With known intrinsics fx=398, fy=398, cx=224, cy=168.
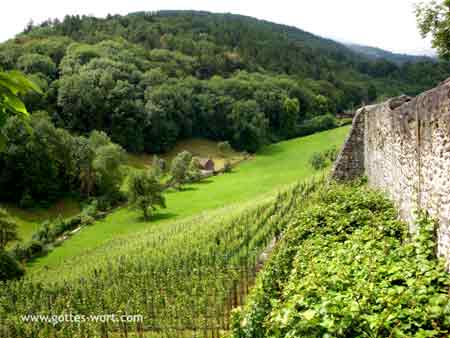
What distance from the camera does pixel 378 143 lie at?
39.4 feet

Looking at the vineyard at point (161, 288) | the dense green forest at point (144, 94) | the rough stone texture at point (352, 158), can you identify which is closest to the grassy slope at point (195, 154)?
the dense green forest at point (144, 94)

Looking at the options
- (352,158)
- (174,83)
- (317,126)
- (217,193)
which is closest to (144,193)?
(217,193)

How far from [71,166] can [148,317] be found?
38.3 meters

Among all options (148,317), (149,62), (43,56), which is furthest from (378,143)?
(149,62)

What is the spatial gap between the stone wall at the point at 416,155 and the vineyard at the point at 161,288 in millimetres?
7780

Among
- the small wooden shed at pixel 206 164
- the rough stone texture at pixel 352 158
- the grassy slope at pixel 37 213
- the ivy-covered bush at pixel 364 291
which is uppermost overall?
the rough stone texture at pixel 352 158

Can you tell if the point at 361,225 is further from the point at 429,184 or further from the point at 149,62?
the point at 149,62

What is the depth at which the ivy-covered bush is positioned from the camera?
464cm

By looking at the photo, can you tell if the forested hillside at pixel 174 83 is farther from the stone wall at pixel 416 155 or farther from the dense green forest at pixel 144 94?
the stone wall at pixel 416 155

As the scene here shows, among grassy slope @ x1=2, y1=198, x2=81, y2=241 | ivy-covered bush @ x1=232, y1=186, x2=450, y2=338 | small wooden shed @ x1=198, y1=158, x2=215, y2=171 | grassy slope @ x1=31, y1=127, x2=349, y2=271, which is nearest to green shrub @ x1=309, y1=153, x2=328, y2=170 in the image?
grassy slope @ x1=31, y1=127, x2=349, y2=271

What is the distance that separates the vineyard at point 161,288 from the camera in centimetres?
1512

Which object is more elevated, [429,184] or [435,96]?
[435,96]

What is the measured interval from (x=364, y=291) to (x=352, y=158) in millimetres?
11822

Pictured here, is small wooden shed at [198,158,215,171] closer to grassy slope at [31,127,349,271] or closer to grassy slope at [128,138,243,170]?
grassy slope at [128,138,243,170]
